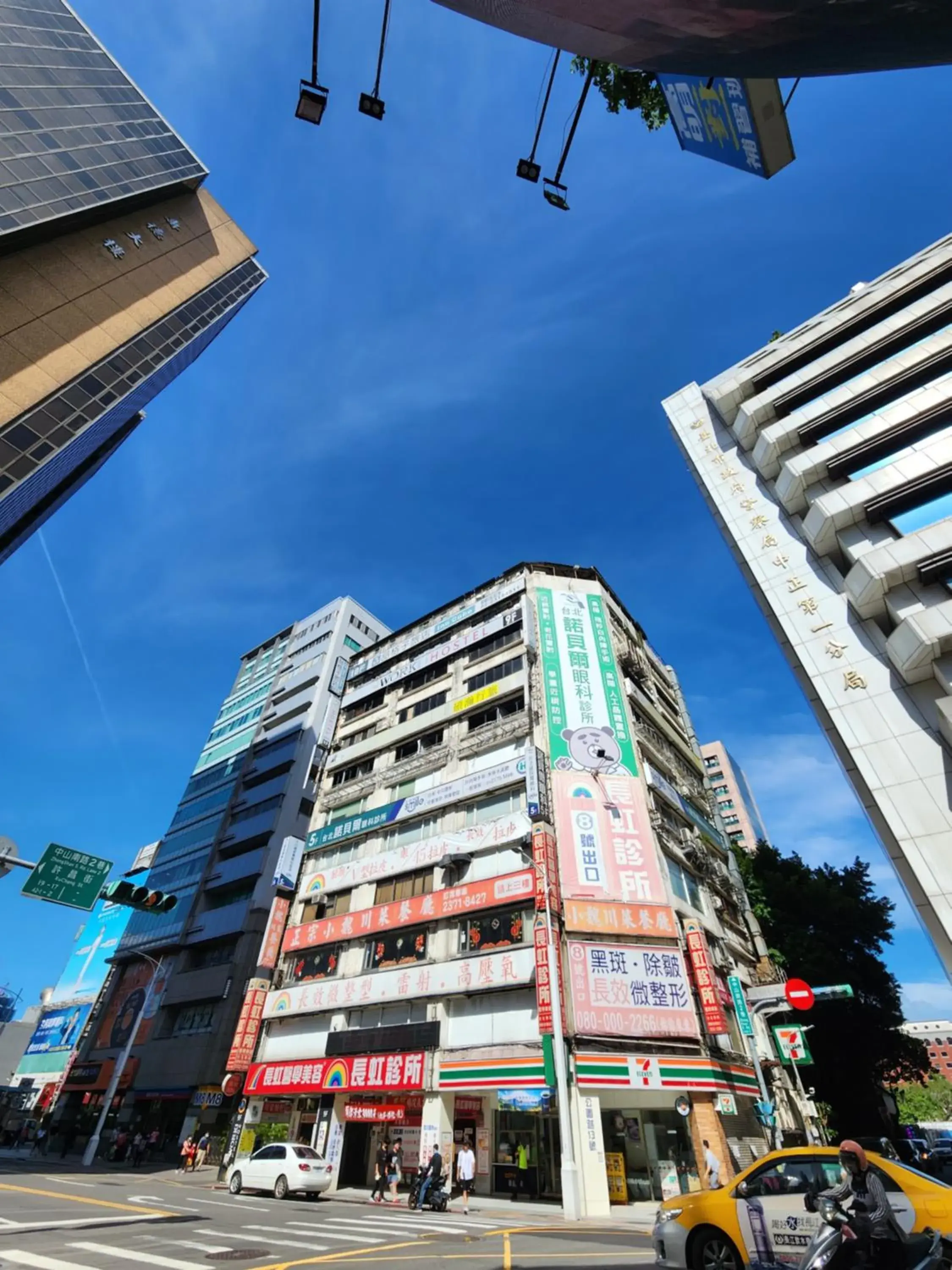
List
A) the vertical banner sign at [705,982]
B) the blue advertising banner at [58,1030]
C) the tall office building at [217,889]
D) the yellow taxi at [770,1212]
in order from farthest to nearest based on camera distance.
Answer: the blue advertising banner at [58,1030], the tall office building at [217,889], the vertical banner sign at [705,982], the yellow taxi at [770,1212]

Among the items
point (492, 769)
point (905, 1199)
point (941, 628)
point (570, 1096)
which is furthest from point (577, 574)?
point (905, 1199)

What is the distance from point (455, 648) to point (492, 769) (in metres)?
10.3

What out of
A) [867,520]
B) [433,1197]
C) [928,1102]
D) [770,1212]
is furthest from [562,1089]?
[928,1102]

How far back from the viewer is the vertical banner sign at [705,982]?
1989cm

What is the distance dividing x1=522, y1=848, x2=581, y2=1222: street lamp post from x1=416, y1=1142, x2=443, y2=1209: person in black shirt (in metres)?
3.25

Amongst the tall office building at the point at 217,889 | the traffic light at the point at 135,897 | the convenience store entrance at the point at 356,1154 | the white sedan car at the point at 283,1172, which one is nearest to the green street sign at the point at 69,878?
the traffic light at the point at 135,897

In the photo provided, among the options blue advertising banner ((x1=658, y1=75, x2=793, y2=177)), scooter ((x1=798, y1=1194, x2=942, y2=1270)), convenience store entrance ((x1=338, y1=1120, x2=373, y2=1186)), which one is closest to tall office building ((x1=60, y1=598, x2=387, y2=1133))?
convenience store entrance ((x1=338, y1=1120, x2=373, y2=1186))

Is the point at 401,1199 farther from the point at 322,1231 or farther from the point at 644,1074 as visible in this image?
the point at 322,1231

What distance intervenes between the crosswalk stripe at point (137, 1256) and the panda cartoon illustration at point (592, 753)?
19.3 m

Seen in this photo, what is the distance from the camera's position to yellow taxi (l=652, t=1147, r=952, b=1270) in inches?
A: 239

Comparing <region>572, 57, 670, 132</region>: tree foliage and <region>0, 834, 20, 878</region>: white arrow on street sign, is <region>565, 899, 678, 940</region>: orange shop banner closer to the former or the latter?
<region>0, 834, 20, 878</region>: white arrow on street sign

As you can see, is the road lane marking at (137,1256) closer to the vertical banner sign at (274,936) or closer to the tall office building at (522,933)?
the tall office building at (522,933)

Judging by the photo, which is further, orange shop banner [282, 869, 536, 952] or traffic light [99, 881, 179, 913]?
orange shop banner [282, 869, 536, 952]

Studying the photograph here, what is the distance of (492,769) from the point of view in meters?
26.5
